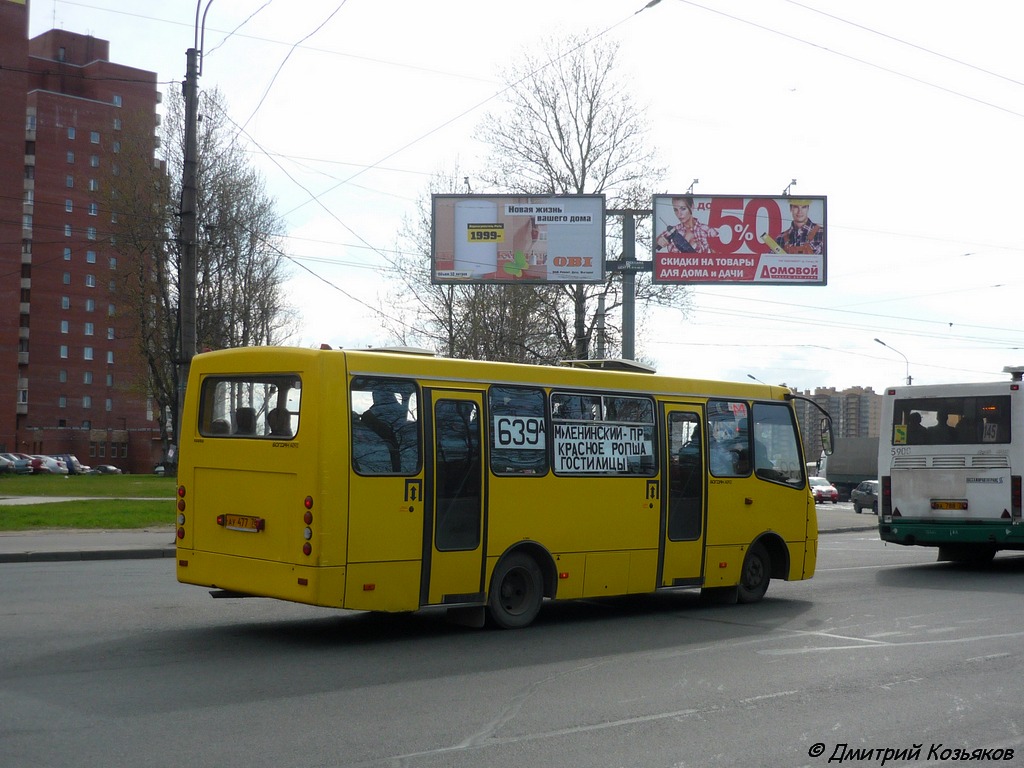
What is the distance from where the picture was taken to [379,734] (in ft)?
21.5

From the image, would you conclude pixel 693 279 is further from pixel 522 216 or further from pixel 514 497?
pixel 514 497

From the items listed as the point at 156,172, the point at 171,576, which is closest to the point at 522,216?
the point at 171,576

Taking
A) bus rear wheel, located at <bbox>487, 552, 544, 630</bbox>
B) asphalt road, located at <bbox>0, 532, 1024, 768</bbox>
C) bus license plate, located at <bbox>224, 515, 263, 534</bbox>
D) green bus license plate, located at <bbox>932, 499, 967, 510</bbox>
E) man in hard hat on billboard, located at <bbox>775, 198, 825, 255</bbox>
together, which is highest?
man in hard hat on billboard, located at <bbox>775, 198, 825, 255</bbox>

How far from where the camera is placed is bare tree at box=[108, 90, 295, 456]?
149 feet

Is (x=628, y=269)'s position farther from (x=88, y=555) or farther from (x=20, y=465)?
(x=20, y=465)

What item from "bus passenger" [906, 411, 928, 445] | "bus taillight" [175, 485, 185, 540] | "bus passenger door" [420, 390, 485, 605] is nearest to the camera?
"bus passenger door" [420, 390, 485, 605]

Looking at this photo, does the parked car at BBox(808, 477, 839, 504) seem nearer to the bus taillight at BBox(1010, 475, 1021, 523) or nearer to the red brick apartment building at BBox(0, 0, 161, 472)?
the bus taillight at BBox(1010, 475, 1021, 523)

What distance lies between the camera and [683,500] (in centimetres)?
1261

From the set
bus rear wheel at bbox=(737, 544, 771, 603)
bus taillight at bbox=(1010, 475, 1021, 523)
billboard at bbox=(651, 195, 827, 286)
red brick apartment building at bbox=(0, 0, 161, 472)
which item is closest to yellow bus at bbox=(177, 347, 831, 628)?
bus rear wheel at bbox=(737, 544, 771, 603)

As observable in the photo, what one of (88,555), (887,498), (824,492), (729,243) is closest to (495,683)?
(88,555)

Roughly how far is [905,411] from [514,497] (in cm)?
1038

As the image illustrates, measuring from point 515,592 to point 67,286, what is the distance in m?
86.6

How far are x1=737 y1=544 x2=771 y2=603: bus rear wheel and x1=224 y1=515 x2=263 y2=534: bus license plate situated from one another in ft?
20.4

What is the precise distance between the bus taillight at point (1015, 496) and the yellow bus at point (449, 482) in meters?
6.59
